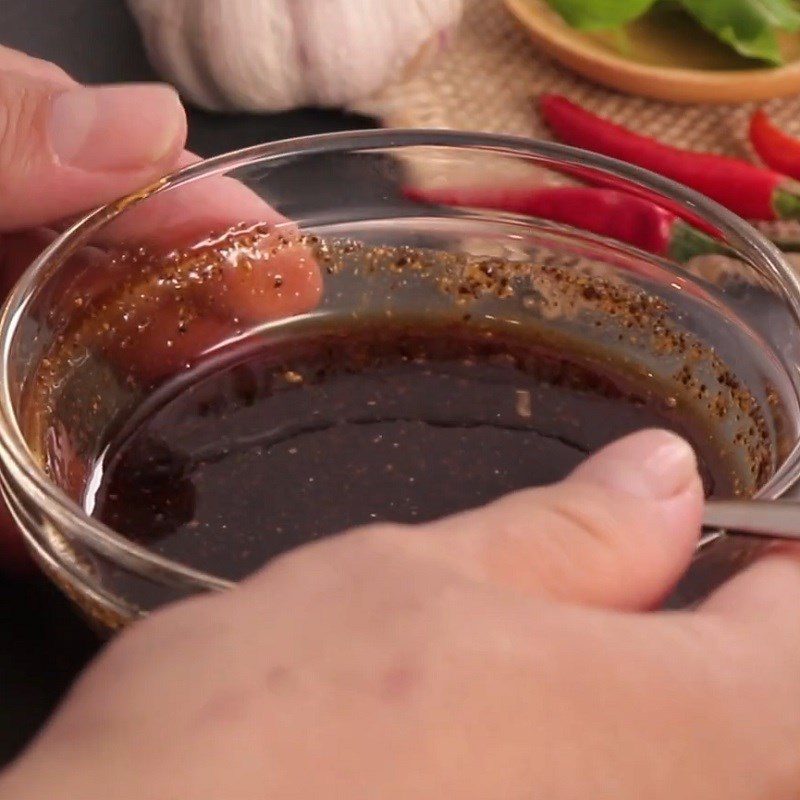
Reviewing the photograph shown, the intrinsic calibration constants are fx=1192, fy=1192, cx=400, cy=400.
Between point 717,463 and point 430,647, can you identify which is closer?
point 430,647

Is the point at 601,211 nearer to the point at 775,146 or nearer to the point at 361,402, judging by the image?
the point at 361,402

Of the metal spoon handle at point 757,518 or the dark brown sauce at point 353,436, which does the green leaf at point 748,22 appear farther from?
the metal spoon handle at point 757,518

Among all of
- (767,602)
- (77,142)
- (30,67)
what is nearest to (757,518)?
(767,602)

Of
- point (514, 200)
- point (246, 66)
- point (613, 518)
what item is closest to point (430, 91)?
point (246, 66)

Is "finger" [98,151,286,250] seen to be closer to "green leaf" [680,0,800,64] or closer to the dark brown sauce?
the dark brown sauce

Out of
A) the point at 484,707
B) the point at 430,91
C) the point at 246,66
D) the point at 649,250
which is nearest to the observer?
the point at 484,707

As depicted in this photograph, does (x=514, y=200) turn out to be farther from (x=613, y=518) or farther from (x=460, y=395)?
(x=613, y=518)

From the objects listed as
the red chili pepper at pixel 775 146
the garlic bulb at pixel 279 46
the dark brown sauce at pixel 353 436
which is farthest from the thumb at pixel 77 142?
the red chili pepper at pixel 775 146
